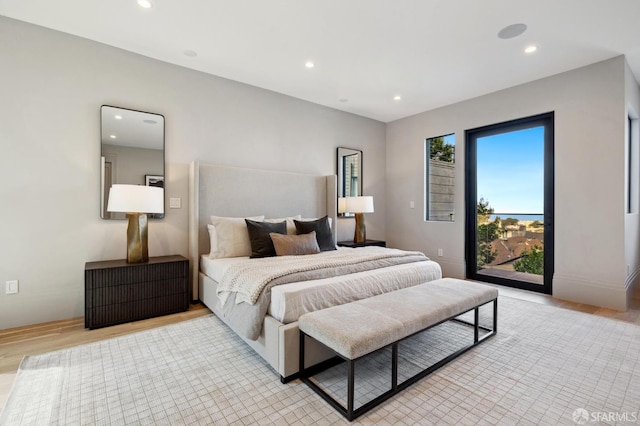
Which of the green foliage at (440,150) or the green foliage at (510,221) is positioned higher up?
the green foliage at (440,150)

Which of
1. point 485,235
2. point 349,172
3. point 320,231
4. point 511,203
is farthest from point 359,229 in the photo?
point 511,203

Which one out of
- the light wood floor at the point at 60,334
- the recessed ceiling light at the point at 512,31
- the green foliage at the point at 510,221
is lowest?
the light wood floor at the point at 60,334

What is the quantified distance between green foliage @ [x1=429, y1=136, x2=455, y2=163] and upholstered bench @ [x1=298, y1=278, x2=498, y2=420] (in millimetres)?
3093

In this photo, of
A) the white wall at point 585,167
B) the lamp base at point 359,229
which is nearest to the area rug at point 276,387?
the white wall at point 585,167

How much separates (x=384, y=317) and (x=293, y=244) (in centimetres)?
153

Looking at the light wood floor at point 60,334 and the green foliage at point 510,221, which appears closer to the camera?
the light wood floor at point 60,334

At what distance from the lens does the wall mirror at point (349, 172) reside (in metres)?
5.19

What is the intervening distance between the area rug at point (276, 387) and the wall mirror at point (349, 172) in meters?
3.08

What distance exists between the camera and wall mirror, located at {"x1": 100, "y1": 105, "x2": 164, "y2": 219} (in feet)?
10.3

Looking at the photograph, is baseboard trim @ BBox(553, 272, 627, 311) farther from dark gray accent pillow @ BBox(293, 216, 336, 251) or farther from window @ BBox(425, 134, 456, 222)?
dark gray accent pillow @ BBox(293, 216, 336, 251)

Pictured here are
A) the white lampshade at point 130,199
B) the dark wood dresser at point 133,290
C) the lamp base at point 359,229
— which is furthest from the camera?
the lamp base at point 359,229

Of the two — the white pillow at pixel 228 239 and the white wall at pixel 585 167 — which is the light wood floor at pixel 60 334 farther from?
the white pillow at pixel 228 239

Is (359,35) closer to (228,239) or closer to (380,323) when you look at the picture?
(228,239)

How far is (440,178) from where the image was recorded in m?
5.19
